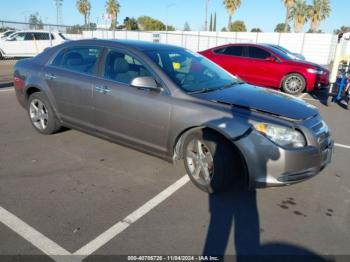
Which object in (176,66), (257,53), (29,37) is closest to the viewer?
(176,66)

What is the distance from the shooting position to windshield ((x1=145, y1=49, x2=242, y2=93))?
12.8ft

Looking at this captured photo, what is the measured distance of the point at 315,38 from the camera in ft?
97.3

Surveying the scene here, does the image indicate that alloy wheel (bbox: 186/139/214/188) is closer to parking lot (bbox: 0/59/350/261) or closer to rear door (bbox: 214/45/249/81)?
parking lot (bbox: 0/59/350/261)

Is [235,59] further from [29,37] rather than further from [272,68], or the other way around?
[29,37]

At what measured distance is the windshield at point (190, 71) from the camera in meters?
3.91

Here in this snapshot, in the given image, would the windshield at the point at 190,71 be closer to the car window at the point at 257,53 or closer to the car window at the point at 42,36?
the car window at the point at 257,53

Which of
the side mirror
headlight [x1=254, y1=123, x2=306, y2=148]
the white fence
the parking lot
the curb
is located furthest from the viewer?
the white fence

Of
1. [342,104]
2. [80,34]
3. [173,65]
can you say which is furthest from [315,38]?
[173,65]

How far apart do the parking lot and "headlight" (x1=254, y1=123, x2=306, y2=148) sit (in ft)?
2.46

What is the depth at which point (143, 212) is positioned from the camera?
3223mm

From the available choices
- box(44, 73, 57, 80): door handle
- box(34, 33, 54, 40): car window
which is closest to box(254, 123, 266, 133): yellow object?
box(44, 73, 57, 80): door handle

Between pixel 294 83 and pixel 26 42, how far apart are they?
Answer: 53.9 ft

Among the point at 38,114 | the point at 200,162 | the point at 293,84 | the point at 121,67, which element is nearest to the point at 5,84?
the point at 38,114

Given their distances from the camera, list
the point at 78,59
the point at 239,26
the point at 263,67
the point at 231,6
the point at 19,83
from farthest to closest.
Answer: the point at 239,26 < the point at 231,6 < the point at 263,67 < the point at 19,83 < the point at 78,59
